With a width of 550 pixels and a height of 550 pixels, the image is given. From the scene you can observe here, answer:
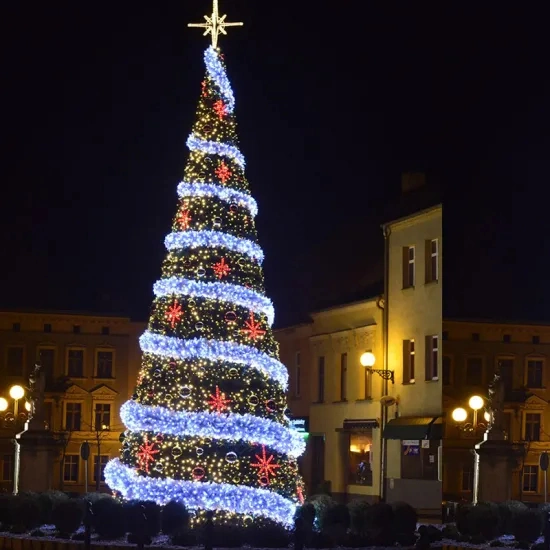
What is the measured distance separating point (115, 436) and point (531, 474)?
910 inches

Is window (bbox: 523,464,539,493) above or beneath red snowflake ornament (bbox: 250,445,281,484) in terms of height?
beneath

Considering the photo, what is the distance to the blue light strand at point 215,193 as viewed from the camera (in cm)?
2758

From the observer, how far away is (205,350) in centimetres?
2645

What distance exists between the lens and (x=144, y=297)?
62.7 metres

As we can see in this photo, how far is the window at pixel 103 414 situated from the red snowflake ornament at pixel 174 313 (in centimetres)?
3247

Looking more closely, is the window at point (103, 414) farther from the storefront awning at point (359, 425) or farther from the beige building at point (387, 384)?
the storefront awning at point (359, 425)

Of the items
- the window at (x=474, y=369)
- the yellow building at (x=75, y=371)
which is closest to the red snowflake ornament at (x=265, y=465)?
the window at (x=474, y=369)

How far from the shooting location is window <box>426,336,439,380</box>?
40.2 meters

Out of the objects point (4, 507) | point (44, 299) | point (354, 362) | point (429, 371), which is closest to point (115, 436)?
point (44, 299)

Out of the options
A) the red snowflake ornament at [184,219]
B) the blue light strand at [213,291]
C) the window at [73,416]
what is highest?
the red snowflake ornament at [184,219]

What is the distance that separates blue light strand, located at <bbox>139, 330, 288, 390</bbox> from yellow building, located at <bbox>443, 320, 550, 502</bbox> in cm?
1392

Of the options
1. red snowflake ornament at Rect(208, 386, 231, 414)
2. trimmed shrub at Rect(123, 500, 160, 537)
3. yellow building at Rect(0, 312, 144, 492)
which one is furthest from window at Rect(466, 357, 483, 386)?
yellow building at Rect(0, 312, 144, 492)

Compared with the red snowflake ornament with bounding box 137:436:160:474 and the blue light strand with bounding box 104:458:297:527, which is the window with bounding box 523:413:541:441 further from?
the red snowflake ornament with bounding box 137:436:160:474

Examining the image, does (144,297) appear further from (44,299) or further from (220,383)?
(220,383)
